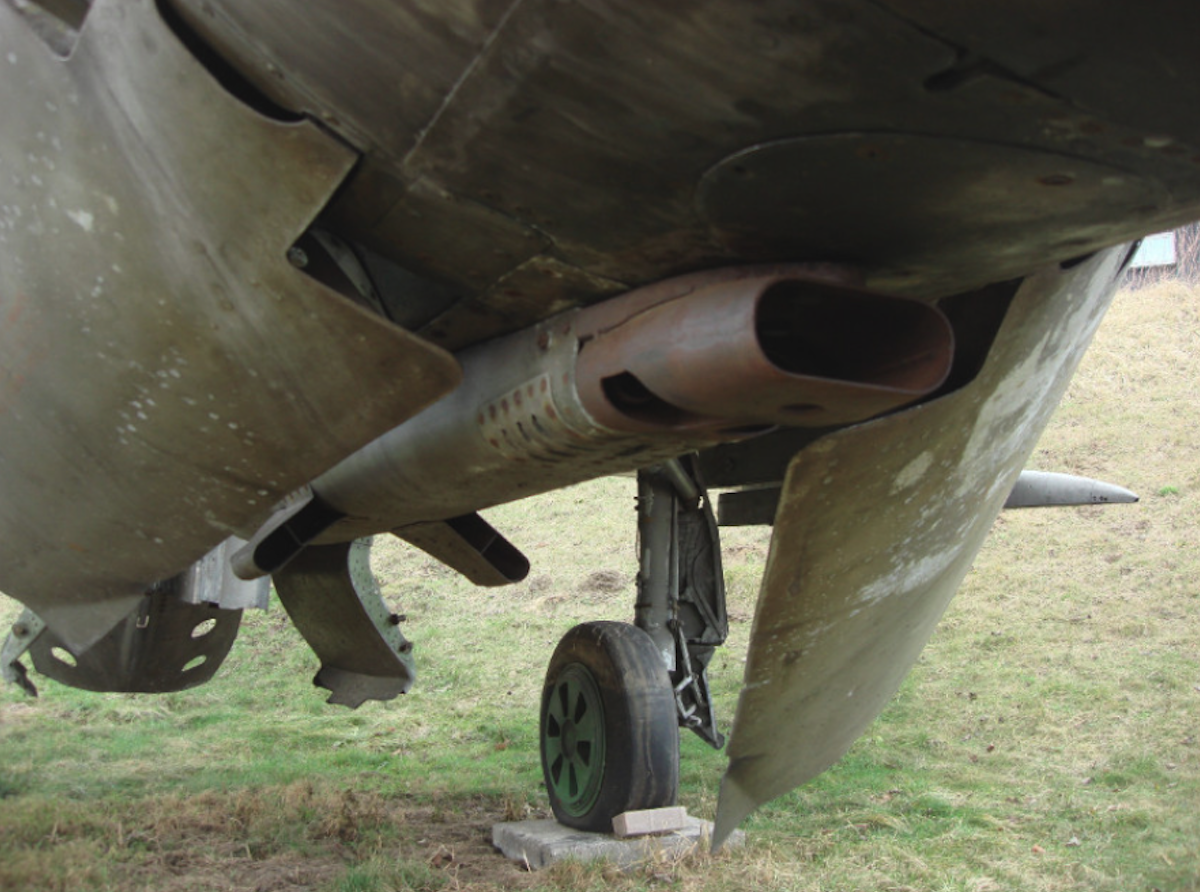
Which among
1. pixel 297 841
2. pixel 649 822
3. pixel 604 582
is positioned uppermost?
pixel 604 582

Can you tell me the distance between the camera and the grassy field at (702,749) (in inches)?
163

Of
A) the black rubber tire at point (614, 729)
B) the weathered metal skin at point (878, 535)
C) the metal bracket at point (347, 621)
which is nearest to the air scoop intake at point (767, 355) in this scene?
the weathered metal skin at point (878, 535)

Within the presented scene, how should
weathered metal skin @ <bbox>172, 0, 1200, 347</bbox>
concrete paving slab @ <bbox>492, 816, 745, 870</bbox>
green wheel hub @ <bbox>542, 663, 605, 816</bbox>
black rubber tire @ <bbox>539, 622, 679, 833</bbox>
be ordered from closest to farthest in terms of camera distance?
weathered metal skin @ <bbox>172, 0, 1200, 347</bbox>
concrete paving slab @ <bbox>492, 816, 745, 870</bbox>
black rubber tire @ <bbox>539, 622, 679, 833</bbox>
green wheel hub @ <bbox>542, 663, 605, 816</bbox>

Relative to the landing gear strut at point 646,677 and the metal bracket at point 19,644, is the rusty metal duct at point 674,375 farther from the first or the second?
the metal bracket at point 19,644

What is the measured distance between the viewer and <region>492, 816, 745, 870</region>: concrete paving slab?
4.24 metres

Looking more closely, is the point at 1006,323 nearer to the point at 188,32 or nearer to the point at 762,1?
the point at 762,1

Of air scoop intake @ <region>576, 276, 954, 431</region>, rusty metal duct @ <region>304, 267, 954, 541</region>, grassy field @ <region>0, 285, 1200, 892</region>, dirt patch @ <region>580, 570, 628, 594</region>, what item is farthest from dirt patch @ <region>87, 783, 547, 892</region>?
dirt patch @ <region>580, 570, 628, 594</region>

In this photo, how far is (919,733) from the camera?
23.0 feet

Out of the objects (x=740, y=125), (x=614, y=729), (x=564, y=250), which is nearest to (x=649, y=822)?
(x=614, y=729)

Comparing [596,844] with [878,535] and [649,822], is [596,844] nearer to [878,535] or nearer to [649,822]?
[649,822]

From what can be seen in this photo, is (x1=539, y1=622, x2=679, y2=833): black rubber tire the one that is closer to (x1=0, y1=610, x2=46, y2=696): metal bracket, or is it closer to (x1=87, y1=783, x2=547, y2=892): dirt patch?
(x1=87, y1=783, x2=547, y2=892): dirt patch

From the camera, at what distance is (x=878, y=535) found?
Result: 3184 millimetres

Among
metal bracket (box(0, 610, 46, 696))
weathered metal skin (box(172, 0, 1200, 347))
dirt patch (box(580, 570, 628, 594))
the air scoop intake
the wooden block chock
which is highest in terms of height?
dirt patch (box(580, 570, 628, 594))

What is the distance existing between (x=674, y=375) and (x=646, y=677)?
2635mm
